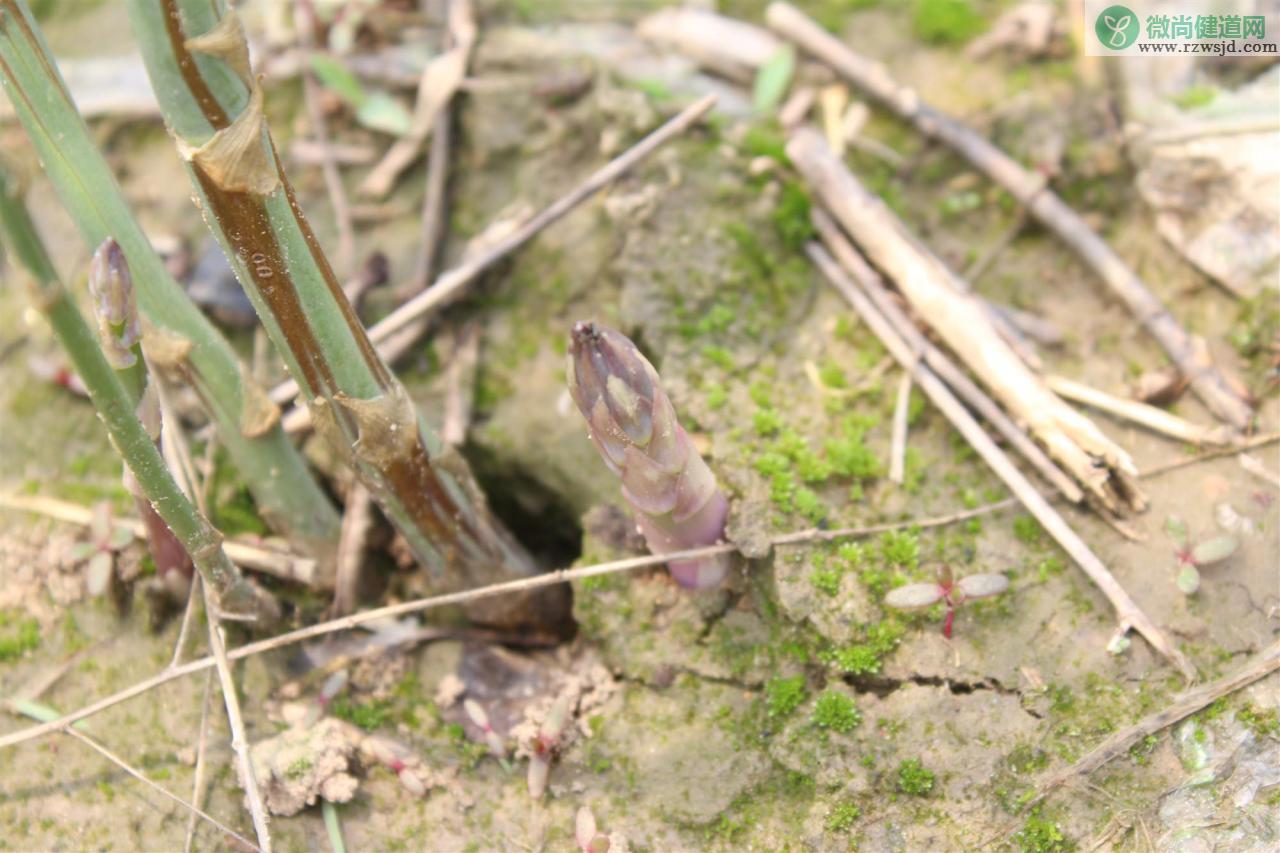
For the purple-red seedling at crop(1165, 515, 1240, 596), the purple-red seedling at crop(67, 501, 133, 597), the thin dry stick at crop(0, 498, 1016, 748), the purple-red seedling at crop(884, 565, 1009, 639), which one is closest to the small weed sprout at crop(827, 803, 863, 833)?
the purple-red seedling at crop(884, 565, 1009, 639)

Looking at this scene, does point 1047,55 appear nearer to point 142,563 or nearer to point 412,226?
point 412,226

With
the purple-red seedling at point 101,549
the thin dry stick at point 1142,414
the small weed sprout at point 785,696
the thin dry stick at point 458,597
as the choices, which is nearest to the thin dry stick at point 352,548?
the thin dry stick at point 458,597

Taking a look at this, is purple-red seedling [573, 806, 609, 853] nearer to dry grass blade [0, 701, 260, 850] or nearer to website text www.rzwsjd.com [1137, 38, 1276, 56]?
dry grass blade [0, 701, 260, 850]

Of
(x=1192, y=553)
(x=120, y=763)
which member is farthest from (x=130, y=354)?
(x=1192, y=553)

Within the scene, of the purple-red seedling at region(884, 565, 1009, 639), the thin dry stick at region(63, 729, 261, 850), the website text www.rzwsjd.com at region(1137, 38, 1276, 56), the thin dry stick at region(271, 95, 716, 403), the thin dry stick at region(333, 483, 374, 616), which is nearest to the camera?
the thin dry stick at region(63, 729, 261, 850)

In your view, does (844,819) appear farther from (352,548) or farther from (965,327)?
Result: (352,548)

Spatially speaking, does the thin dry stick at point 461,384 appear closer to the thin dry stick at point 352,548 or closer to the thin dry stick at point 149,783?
the thin dry stick at point 352,548
